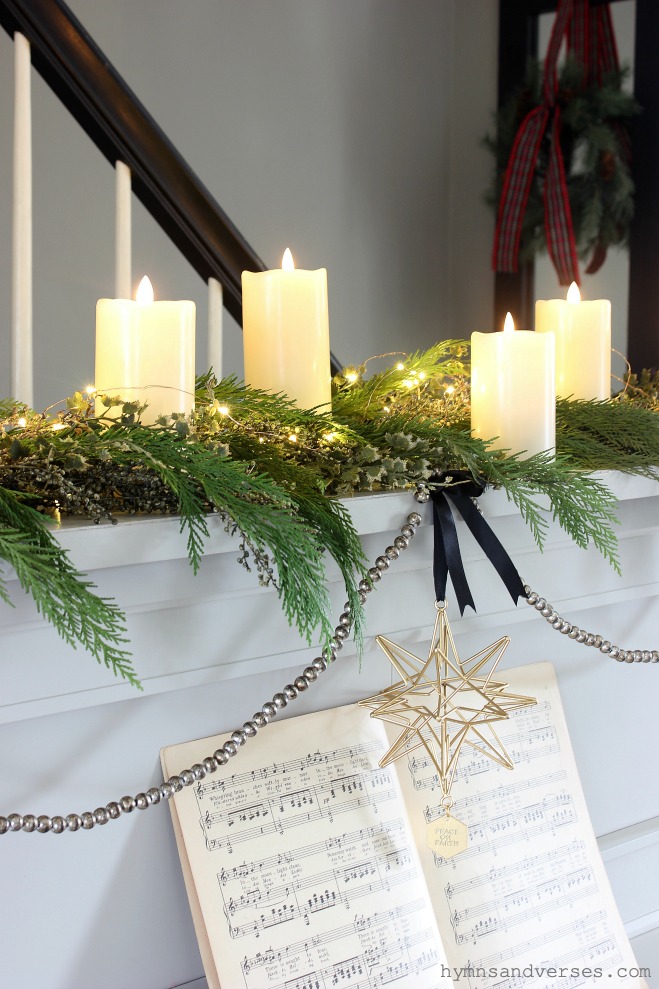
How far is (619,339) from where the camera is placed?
2457mm

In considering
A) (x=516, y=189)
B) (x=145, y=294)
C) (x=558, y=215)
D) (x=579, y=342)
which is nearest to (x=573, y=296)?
(x=579, y=342)

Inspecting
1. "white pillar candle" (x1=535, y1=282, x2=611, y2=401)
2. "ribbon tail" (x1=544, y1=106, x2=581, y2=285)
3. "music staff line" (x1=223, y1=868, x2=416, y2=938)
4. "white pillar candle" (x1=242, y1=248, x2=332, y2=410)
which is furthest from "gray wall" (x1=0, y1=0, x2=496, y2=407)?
"music staff line" (x1=223, y1=868, x2=416, y2=938)

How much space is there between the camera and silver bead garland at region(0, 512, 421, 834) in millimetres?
601

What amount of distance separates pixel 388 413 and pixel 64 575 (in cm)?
37

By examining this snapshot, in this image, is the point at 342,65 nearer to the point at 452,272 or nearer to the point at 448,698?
the point at 452,272

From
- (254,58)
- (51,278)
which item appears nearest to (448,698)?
(51,278)

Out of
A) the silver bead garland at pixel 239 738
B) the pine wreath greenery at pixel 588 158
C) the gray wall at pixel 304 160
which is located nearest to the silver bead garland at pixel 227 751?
the silver bead garland at pixel 239 738

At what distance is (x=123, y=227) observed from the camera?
39.2 inches

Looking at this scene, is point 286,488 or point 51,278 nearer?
point 286,488

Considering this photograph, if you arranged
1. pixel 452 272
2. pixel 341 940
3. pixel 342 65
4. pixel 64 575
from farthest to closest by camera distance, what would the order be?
pixel 452 272, pixel 342 65, pixel 341 940, pixel 64 575

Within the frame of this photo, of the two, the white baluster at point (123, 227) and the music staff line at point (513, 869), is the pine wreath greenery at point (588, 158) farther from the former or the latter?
the music staff line at point (513, 869)

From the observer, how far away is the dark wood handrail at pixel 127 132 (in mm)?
878

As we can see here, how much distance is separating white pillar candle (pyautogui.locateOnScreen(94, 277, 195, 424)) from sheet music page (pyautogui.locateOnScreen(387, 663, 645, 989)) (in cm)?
38

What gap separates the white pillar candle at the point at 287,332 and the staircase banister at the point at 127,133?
0.32 metres
